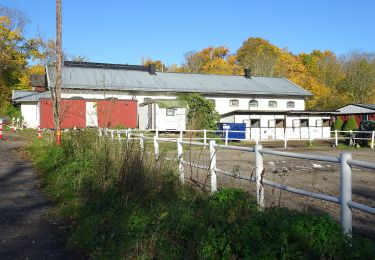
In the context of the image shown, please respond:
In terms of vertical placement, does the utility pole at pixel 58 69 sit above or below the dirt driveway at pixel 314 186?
above

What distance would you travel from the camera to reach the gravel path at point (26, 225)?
5.38 m

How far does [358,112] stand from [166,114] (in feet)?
71.9

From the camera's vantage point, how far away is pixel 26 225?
22.1 feet

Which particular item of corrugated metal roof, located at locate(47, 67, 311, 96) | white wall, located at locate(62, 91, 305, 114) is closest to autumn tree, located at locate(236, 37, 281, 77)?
corrugated metal roof, located at locate(47, 67, 311, 96)

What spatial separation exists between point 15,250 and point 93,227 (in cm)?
101

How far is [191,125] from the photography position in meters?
11.1

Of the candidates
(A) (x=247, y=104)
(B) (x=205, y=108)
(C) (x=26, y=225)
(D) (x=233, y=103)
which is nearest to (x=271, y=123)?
(B) (x=205, y=108)

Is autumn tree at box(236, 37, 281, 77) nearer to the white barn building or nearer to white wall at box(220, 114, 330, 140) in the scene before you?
the white barn building

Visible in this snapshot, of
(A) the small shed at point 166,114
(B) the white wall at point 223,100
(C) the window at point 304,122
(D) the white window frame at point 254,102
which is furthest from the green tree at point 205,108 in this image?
(D) the white window frame at point 254,102

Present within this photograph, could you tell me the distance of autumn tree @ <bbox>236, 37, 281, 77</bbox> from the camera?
A: 7062 cm

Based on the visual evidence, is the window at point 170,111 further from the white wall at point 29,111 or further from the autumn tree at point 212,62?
the autumn tree at point 212,62

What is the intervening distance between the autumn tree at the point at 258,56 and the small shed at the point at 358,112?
2149 centimetres

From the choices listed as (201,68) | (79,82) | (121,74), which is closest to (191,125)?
(79,82)

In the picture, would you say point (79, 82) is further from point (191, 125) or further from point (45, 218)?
point (45, 218)
